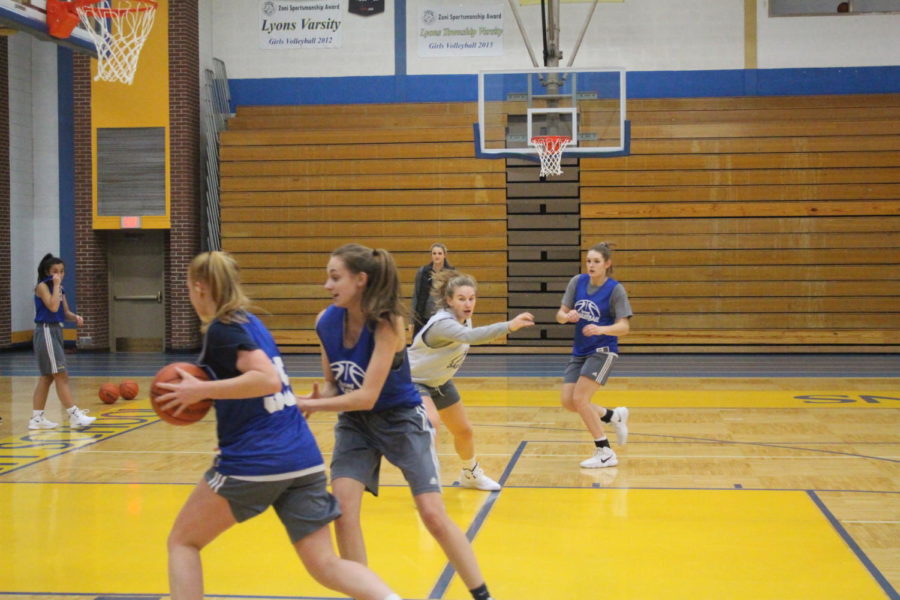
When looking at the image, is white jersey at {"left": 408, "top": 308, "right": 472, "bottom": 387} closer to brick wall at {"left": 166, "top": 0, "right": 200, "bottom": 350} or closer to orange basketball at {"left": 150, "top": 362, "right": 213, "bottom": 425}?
orange basketball at {"left": 150, "top": 362, "right": 213, "bottom": 425}

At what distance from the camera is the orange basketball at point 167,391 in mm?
3295

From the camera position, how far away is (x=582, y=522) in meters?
5.75

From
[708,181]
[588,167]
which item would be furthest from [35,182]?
[708,181]

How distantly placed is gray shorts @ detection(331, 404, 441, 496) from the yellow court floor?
776 millimetres

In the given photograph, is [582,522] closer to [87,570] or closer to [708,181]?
[87,570]

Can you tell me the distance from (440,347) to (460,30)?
500 inches

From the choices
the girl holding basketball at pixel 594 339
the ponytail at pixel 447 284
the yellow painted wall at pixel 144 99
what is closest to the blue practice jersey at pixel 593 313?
the girl holding basketball at pixel 594 339

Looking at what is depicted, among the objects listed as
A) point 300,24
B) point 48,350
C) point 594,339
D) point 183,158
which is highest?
point 300,24

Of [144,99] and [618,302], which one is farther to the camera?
[144,99]

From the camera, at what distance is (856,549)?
5090 mm

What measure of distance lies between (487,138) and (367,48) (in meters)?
5.41

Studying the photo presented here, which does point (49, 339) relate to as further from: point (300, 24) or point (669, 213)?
point (669, 213)

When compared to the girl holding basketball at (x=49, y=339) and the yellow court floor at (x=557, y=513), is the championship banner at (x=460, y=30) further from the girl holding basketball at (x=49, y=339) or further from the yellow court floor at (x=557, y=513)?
the girl holding basketball at (x=49, y=339)

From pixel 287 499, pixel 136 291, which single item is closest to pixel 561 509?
pixel 287 499
